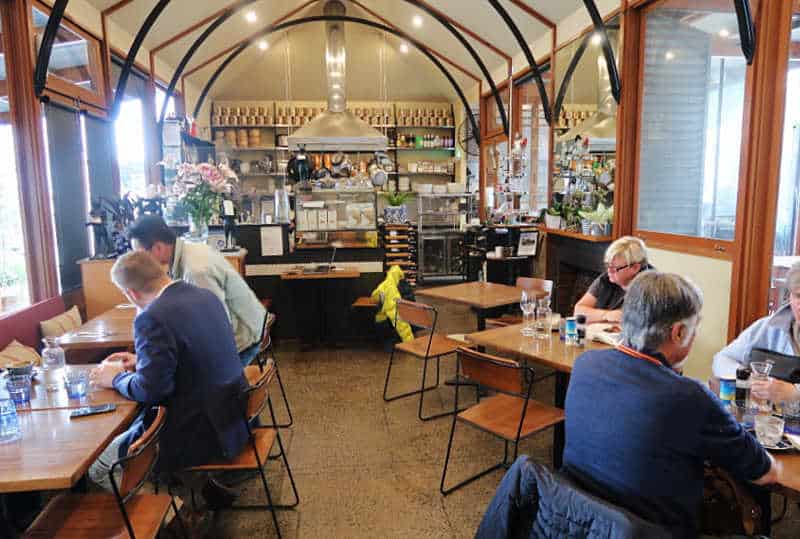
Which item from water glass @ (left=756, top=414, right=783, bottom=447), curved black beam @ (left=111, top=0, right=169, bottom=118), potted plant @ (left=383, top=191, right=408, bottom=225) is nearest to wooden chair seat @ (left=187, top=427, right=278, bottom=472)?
water glass @ (left=756, top=414, right=783, bottom=447)

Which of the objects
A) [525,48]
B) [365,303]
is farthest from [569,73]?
[365,303]

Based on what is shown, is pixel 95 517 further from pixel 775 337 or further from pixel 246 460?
pixel 775 337

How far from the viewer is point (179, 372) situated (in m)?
2.15

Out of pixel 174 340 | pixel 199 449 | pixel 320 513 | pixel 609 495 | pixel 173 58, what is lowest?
pixel 320 513

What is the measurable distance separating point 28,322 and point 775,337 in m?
4.26

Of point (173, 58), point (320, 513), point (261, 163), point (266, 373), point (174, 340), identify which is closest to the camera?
point (174, 340)

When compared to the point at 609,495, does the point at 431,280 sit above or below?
below

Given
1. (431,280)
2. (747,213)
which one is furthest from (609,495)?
(431,280)

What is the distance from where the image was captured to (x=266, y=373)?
96.7 inches

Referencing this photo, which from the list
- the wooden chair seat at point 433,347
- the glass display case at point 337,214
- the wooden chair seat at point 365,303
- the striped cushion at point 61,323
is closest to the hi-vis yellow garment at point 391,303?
the wooden chair seat at point 365,303

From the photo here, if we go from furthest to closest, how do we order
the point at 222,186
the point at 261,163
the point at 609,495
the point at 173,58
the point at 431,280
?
the point at 261,163 → the point at 431,280 → the point at 173,58 → the point at 222,186 → the point at 609,495

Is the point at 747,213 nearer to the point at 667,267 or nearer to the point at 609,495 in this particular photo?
the point at 667,267

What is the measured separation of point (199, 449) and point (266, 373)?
42 centimetres

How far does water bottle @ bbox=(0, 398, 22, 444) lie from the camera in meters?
1.82
